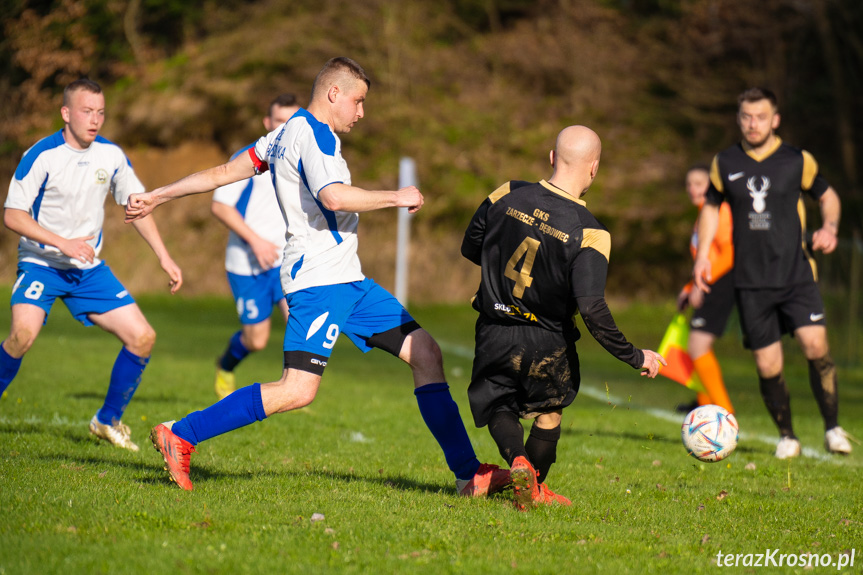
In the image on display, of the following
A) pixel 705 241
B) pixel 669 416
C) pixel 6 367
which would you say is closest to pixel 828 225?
pixel 705 241

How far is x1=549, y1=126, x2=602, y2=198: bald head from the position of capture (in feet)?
15.0

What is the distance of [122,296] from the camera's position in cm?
632

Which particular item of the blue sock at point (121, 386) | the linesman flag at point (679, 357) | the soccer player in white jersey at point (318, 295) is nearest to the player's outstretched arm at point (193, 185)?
the soccer player in white jersey at point (318, 295)

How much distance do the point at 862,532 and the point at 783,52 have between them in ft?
75.9

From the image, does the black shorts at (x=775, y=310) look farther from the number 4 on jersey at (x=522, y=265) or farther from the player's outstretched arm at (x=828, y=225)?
the number 4 on jersey at (x=522, y=265)

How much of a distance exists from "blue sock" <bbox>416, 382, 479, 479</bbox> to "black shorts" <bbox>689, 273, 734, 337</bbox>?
11.5ft

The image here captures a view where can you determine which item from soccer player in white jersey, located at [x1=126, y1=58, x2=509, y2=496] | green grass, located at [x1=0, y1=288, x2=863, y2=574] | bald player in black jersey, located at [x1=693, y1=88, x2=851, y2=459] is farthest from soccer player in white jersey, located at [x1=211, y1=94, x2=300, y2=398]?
bald player in black jersey, located at [x1=693, y1=88, x2=851, y2=459]

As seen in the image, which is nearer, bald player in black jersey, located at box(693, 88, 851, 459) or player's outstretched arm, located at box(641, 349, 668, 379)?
player's outstretched arm, located at box(641, 349, 668, 379)

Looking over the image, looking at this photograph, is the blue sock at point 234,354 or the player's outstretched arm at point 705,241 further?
the blue sock at point 234,354

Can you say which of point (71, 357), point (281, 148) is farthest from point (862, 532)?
point (71, 357)

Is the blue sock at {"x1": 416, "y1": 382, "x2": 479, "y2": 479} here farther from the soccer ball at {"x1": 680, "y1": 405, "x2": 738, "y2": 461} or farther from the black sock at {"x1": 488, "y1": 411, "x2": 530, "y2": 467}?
the soccer ball at {"x1": 680, "y1": 405, "x2": 738, "y2": 461}

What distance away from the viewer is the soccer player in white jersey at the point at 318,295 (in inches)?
184

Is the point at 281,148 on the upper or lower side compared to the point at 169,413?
upper

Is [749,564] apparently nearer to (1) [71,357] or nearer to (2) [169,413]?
(2) [169,413]
